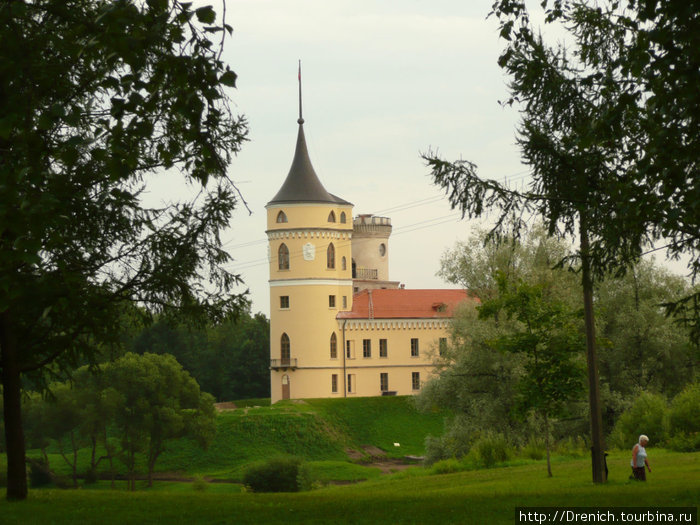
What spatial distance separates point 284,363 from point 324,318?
3.70m

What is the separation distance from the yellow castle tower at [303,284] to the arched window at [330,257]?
0.20 feet

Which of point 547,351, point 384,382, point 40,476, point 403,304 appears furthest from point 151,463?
point 403,304

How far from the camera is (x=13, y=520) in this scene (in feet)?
35.3

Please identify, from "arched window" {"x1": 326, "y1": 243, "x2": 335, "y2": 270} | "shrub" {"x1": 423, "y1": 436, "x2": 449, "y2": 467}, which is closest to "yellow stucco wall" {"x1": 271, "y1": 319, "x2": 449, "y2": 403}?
"arched window" {"x1": 326, "y1": 243, "x2": 335, "y2": 270}

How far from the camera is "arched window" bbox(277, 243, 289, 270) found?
56.8 metres

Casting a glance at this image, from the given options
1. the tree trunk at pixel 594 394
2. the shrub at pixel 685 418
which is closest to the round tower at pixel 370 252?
the shrub at pixel 685 418

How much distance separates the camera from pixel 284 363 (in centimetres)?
5594

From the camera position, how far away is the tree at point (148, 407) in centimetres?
3694

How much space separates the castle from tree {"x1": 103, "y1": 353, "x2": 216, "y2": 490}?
17.8 meters

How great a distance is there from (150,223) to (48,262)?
4.71ft

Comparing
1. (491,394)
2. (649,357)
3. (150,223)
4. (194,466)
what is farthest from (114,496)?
(194,466)

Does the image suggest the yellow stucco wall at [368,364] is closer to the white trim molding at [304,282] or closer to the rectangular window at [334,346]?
the rectangular window at [334,346]

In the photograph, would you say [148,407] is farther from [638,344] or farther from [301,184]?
[301,184]

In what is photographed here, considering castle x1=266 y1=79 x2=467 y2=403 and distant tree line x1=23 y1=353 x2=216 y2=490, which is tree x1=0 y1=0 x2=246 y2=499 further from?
castle x1=266 y1=79 x2=467 y2=403
